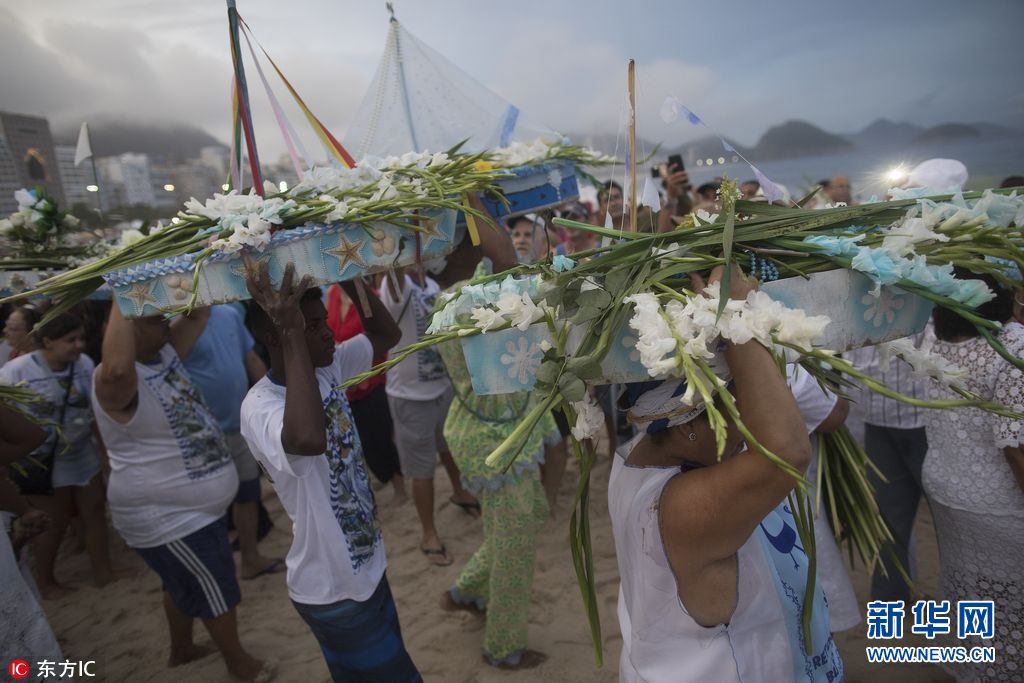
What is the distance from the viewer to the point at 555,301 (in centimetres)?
125

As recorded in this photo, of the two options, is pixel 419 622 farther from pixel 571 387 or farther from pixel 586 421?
pixel 571 387

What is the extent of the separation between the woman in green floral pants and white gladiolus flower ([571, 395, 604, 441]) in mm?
1835

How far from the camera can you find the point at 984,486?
8.16 ft

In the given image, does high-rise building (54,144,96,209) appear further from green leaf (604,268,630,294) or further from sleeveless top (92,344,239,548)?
green leaf (604,268,630,294)

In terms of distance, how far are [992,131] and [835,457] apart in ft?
31.4

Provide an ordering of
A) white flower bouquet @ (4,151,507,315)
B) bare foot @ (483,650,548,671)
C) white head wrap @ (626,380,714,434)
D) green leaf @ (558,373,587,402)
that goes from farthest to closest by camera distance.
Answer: bare foot @ (483,650,548,671) < white flower bouquet @ (4,151,507,315) < white head wrap @ (626,380,714,434) < green leaf @ (558,373,587,402)

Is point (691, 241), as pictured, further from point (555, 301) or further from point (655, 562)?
point (655, 562)

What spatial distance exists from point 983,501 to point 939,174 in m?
2.18

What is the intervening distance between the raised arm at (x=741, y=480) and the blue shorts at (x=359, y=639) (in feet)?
4.76

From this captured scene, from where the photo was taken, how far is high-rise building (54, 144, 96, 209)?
3.72 metres

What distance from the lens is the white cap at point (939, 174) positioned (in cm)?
364

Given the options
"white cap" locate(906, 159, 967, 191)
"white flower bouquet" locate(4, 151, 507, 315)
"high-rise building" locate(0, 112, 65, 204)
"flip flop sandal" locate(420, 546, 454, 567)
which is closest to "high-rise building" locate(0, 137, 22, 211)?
"high-rise building" locate(0, 112, 65, 204)

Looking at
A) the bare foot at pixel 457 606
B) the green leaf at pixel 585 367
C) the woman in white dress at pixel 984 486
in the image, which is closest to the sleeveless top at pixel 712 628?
the green leaf at pixel 585 367

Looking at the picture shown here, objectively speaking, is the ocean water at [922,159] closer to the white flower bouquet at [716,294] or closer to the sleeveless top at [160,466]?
the white flower bouquet at [716,294]
